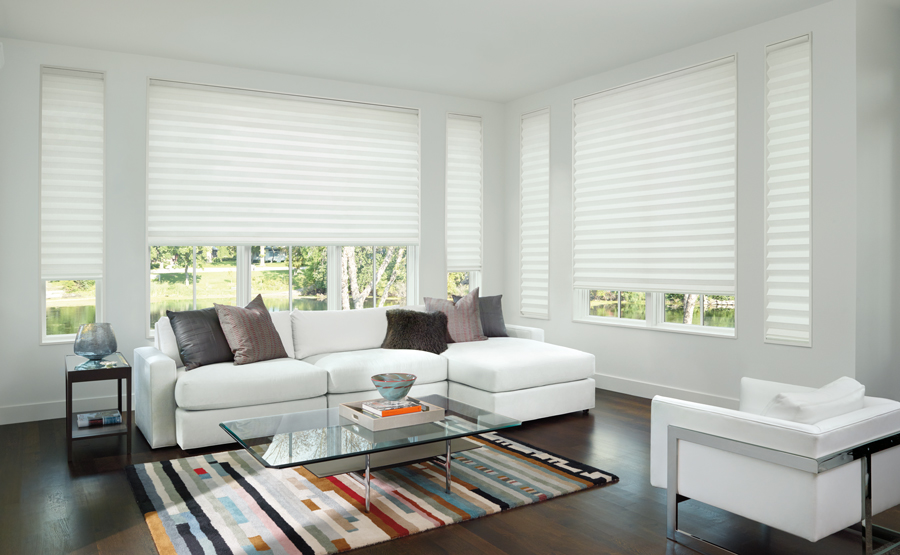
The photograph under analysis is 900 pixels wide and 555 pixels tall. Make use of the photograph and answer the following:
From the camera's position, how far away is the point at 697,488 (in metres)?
2.61

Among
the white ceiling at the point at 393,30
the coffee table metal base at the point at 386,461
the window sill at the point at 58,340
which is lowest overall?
the coffee table metal base at the point at 386,461

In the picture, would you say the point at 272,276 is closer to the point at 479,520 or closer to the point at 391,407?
the point at 391,407

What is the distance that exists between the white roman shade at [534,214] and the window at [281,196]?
1.22 m

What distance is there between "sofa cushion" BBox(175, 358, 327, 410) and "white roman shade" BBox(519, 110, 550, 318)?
2980 mm

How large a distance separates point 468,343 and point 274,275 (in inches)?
79.1

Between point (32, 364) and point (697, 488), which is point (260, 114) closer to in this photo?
point (32, 364)

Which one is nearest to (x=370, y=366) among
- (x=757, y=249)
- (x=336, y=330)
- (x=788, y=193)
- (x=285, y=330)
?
(x=336, y=330)

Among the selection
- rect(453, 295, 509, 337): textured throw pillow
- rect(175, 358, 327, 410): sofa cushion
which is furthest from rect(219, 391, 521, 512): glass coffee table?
rect(453, 295, 509, 337): textured throw pillow

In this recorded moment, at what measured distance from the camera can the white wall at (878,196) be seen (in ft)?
13.7

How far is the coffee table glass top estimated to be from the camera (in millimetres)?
2801

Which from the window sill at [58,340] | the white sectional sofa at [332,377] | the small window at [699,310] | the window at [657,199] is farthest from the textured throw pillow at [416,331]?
the window sill at [58,340]

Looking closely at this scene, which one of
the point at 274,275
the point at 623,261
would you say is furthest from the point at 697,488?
the point at 274,275

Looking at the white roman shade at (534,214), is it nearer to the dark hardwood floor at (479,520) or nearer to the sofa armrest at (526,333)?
the sofa armrest at (526,333)

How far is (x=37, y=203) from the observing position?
4855 mm
